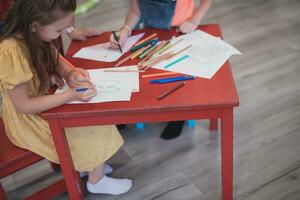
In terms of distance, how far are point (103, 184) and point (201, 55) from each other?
2.16 feet

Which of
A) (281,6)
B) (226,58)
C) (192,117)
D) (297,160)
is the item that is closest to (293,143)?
(297,160)

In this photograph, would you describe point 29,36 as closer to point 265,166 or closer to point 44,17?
point 44,17

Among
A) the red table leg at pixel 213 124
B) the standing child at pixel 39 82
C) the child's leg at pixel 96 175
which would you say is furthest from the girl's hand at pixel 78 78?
the red table leg at pixel 213 124

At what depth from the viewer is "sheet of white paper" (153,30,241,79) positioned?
4.42ft

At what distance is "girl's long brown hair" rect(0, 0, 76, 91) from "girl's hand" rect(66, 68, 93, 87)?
97 mm

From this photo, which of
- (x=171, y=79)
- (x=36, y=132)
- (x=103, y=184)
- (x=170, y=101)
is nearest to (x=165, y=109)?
(x=170, y=101)

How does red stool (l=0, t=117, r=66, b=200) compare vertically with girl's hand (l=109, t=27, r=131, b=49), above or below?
below

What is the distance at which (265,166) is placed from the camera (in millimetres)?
1725

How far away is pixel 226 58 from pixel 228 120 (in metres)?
0.29

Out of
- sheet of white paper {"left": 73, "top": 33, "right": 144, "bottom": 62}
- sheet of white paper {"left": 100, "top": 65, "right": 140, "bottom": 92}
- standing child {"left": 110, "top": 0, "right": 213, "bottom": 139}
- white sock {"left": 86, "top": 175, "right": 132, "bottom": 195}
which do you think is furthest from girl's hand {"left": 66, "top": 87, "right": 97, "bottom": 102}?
white sock {"left": 86, "top": 175, "right": 132, "bottom": 195}

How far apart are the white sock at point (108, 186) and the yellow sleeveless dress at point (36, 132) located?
0.18 meters

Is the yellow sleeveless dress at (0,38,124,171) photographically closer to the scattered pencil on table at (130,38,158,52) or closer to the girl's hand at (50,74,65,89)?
the girl's hand at (50,74,65,89)

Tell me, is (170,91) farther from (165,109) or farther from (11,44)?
(11,44)

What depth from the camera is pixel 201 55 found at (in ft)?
4.74
